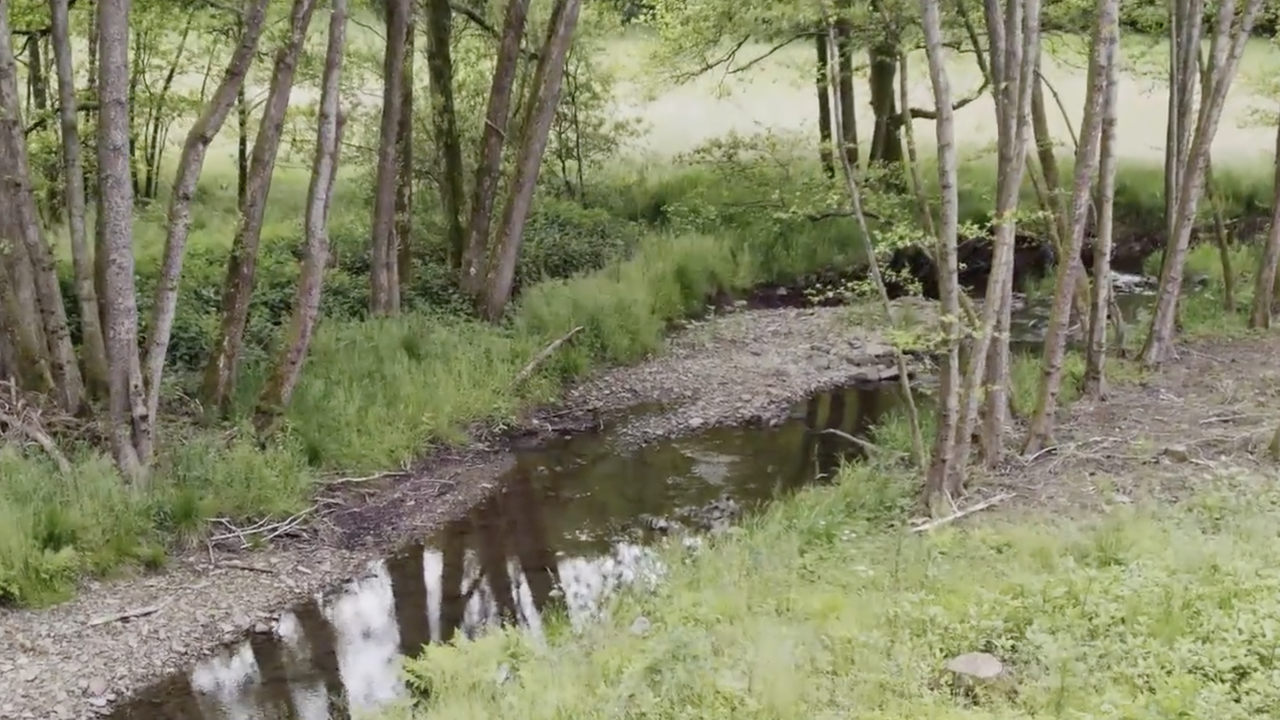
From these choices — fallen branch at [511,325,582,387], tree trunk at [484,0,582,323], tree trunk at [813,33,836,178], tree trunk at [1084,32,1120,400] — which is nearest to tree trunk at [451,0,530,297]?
tree trunk at [484,0,582,323]

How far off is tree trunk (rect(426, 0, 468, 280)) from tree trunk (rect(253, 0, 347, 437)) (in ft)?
11.4

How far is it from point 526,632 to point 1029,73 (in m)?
5.08

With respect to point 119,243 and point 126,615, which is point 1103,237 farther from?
point 126,615

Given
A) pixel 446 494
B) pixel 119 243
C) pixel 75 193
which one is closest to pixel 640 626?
pixel 446 494

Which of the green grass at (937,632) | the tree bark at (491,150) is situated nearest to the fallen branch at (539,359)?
the tree bark at (491,150)

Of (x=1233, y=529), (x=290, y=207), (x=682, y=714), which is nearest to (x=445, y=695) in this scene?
(x=682, y=714)

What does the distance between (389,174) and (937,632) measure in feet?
28.1

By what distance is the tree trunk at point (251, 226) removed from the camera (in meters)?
8.55

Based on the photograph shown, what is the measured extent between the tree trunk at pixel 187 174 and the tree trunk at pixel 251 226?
511 mm

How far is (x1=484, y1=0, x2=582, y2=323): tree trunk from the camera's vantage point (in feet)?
40.7

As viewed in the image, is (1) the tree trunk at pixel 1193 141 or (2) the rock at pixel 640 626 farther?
(1) the tree trunk at pixel 1193 141

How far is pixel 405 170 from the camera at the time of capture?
12500mm

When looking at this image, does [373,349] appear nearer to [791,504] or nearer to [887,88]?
[791,504]

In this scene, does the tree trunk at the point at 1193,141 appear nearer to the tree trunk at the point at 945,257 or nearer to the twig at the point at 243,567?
the tree trunk at the point at 945,257
